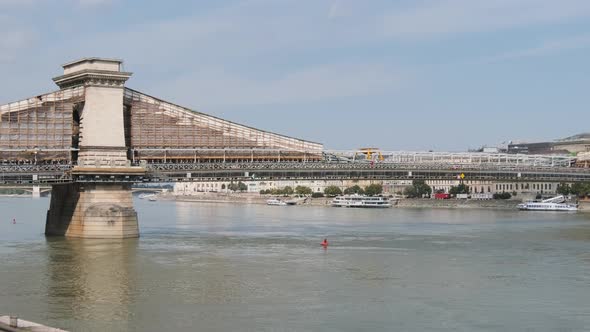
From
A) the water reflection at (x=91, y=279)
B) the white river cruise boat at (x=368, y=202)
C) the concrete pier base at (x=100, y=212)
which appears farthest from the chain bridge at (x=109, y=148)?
the white river cruise boat at (x=368, y=202)

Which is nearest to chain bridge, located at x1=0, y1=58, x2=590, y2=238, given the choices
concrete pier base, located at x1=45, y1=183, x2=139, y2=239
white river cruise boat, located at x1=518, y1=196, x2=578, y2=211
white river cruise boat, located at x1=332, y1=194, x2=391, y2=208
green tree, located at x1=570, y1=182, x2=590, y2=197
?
concrete pier base, located at x1=45, y1=183, x2=139, y2=239

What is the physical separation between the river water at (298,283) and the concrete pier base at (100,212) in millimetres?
1459

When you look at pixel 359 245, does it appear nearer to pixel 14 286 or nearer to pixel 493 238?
pixel 493 238

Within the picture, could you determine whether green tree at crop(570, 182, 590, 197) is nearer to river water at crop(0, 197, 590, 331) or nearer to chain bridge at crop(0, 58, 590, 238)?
river water at crop(0, 197, 590, 331)

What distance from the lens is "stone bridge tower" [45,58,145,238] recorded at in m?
75.0

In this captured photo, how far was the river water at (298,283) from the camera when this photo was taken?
137ft

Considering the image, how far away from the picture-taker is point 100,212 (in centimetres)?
7525

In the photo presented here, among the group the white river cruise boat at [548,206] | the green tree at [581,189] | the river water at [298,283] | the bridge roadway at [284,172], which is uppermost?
the bridge roadway at [284,172]

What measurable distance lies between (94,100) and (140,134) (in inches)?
272

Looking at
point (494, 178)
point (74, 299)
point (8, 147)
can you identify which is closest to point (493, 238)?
point (494, 178)

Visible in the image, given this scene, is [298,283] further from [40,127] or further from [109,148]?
[40,127]

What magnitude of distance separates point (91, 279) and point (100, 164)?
2409cm

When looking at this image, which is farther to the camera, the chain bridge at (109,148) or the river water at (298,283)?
the chain bridge at (109,148)

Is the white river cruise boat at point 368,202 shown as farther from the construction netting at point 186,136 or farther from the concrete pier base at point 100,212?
the concrete pier base at point 100,212
